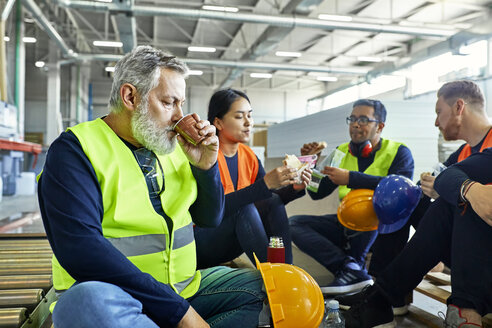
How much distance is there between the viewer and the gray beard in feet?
4.85

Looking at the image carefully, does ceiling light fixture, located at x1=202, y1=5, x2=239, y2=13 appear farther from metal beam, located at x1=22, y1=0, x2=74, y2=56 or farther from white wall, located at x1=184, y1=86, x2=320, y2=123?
white wall, located at x1=184, y1=86, x2=320, y2=123

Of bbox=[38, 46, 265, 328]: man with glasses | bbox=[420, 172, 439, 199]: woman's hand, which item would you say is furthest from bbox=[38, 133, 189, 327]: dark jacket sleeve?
bbox=[420, 172, 439, 199]: woman's hand

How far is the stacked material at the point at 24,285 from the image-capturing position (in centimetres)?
166

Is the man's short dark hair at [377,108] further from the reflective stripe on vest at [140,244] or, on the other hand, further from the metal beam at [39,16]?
the metal beam at [39,16]

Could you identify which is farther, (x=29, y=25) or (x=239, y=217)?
(x=29, y=25)

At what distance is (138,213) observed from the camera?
4.52 feet

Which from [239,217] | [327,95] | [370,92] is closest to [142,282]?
[239,217]

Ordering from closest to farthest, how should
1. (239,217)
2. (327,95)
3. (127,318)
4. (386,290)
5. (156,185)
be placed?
1. (127,318)
2. (156,185)
3. (386,290)
4. (239,217)
5. (327,95)

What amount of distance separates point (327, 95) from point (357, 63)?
226cm

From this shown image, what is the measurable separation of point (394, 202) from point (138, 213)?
1.61 metres

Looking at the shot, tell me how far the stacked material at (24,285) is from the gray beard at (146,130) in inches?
33.8

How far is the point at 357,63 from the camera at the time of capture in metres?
18.9

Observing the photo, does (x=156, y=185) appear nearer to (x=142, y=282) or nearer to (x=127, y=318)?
(x=142, y=282)

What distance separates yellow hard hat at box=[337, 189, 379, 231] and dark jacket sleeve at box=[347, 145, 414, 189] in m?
0.07
